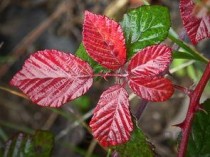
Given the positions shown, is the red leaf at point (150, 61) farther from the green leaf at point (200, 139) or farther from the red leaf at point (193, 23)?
the green leaf at point (200, 139)

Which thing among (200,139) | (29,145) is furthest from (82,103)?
(200,139)

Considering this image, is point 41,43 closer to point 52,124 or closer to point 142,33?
point 52,124

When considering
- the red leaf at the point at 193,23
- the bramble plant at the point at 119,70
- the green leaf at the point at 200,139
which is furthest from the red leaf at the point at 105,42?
the green leaf at the point at 200,139

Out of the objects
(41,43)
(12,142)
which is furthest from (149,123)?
(12,142)

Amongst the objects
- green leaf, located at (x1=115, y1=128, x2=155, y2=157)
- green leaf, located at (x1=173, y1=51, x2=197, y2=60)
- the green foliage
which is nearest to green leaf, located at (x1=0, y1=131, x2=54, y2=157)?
green leaf, located at (x1=115, y1=128, x2=155, y2=157)

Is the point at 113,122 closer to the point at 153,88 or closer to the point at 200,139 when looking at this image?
the point at 153,88

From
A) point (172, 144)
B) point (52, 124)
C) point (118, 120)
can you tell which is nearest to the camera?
point (118, 120)

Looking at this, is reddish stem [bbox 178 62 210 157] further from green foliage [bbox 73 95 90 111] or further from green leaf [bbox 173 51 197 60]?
green foliage [bbox 73 95 90 111]
